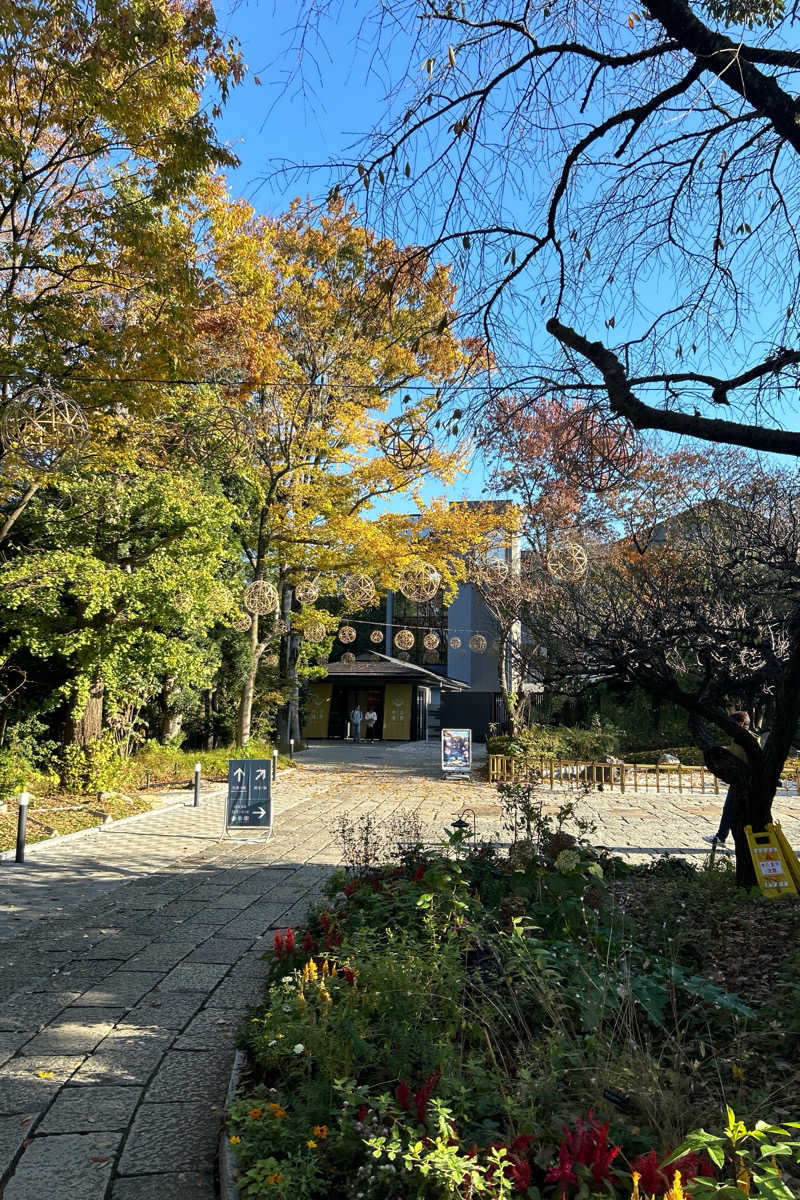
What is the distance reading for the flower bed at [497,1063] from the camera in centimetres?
217

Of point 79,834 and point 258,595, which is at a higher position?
point 258,595

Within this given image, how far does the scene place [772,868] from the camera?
241 inches

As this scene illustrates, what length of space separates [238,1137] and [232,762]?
830 centimetres

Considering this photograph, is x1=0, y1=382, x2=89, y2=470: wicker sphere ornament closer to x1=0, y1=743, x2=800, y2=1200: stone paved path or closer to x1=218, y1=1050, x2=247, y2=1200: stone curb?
x1=0, y1=743, x2=800, y2=1200: stone paved path

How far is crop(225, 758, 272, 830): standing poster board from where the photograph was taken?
427 inches

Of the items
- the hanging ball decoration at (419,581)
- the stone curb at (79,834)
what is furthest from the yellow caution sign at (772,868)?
the hanging ball decoration at (419,581)

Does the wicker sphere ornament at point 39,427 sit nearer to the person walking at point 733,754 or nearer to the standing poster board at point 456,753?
the person walking at point 733,754

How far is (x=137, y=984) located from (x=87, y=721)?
10.4 metres

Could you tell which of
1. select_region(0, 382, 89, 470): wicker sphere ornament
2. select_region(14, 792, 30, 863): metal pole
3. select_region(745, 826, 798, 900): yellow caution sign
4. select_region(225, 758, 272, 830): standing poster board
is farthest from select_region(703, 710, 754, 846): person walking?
select_region(14, 792, 30, 863): metal pole

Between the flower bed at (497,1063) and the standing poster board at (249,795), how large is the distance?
6.40 meters

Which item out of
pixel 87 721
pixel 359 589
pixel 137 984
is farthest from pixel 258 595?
pixel 137 984

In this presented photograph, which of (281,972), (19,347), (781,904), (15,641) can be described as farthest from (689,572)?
(15,641)

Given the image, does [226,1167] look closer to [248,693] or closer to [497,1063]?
[497,1063]

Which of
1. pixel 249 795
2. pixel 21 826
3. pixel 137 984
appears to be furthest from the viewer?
pixel 249 795
